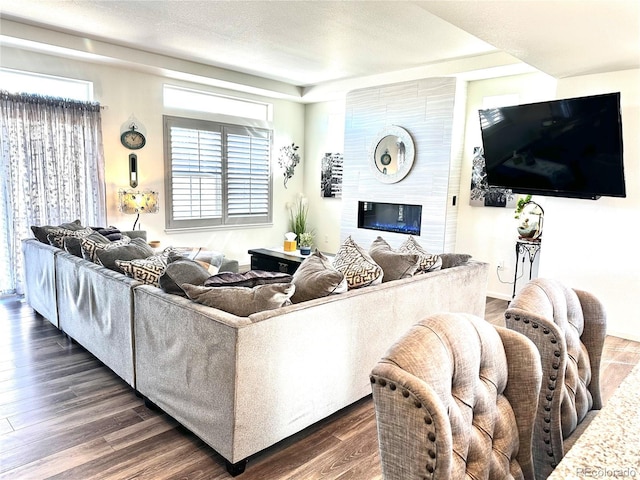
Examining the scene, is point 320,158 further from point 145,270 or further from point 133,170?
point 145,270

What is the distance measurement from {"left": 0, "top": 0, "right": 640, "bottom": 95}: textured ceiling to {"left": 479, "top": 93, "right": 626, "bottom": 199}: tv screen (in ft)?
1.31

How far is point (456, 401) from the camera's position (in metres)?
0.90

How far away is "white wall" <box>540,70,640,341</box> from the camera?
3.87 m

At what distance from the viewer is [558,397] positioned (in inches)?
48.0

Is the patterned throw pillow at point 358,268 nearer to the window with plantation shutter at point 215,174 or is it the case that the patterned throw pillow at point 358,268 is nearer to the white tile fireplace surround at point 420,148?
the white tile fireplace surround at point 420,148

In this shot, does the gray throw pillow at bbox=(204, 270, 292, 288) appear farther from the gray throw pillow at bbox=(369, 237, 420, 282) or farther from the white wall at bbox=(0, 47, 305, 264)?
the white wall at bbox=(0, 47, 305, 264)

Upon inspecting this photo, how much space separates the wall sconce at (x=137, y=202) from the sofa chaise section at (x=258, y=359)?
11.0 ft

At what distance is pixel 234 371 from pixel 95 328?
1.63 m

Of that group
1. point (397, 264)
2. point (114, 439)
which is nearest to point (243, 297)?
point (114, 439)

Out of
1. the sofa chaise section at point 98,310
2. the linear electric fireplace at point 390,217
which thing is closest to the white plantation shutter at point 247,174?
the linear electric fireplace at point 390,217

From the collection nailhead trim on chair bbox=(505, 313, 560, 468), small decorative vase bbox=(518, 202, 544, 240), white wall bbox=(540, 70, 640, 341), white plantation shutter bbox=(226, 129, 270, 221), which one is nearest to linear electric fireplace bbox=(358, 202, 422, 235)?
small decorative vase bbox=(518, 202, 544, 240)

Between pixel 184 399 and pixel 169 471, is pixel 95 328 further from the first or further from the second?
pixel 169 471

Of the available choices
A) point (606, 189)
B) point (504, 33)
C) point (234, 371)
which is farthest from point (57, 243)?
point (606, 189)

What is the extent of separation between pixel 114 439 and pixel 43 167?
388 cm
